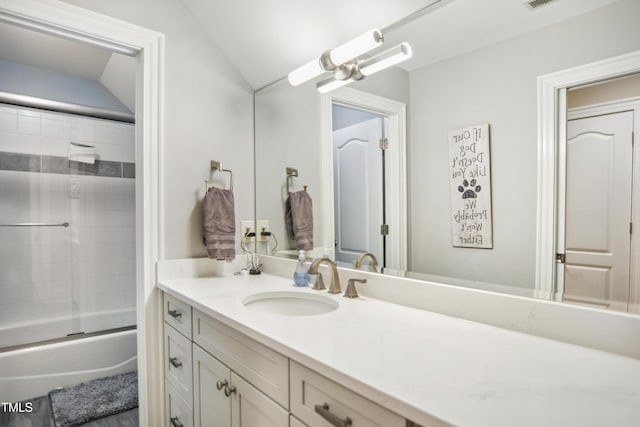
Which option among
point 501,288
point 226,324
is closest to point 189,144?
point 226,324

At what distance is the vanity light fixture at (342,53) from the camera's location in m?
1.26

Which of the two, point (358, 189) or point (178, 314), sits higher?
point (358, 189)

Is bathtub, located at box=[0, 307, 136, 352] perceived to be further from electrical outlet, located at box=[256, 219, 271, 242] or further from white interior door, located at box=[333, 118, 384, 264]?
white interior door, located at box=[333, 118, 384, 264]

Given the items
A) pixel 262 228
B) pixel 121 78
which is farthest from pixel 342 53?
pixel 121 78

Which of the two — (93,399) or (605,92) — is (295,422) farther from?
(93,399)

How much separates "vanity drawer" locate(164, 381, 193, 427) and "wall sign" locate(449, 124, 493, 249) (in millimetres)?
1220

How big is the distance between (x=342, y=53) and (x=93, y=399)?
2389 millimetres

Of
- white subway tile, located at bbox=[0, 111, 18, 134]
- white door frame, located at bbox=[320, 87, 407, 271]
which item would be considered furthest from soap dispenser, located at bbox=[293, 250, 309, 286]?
white subway tile, located at bbox=[0, 111, 18, 134]

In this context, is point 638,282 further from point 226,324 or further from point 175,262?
point 175,262

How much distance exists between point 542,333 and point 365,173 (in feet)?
2.75

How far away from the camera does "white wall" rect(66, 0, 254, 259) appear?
1709 mm

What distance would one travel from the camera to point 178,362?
1494 mm

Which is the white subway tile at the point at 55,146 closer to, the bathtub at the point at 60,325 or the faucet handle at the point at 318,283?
the bathtub at the point at 60,325

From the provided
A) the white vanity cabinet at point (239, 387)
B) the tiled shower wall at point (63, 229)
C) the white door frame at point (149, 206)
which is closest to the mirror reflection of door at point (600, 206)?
the white vanity cabinet at point (239, 387)
